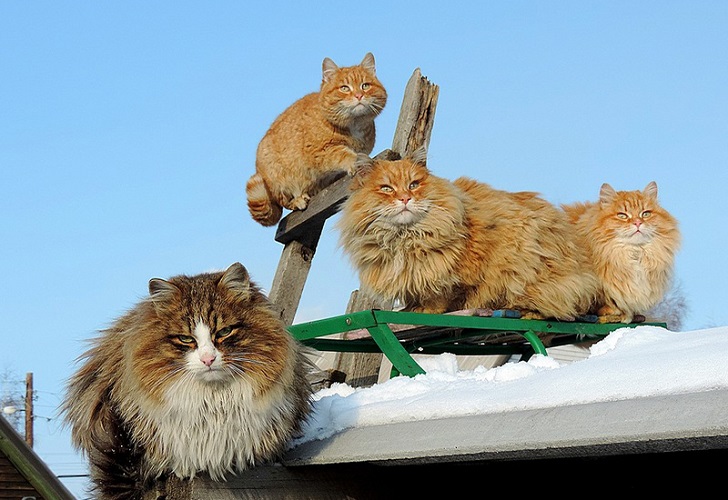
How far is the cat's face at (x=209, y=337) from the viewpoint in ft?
8.81

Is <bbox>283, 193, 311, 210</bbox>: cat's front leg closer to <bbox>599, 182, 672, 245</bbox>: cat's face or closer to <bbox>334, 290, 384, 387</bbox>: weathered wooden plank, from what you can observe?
<bbox>334, 290, 384, 387</bbox>: weathered wooden plank

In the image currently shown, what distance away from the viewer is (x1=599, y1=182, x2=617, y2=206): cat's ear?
5203 mm

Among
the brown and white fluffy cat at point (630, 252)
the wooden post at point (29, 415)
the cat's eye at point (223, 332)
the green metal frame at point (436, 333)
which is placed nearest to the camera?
the cat's eye at point (223, 332)

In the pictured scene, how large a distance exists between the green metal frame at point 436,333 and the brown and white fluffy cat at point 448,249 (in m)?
0.12

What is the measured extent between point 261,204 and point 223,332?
325 centimetres

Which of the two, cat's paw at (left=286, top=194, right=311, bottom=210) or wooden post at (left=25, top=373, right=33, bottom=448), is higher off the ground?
cat's paw at (left=286, top=194, right=311, bottom=210)

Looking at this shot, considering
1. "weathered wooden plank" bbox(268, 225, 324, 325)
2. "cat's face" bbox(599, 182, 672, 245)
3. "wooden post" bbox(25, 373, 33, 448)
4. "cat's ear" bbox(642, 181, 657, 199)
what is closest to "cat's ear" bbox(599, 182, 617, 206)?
"cat's face" bbox(599, 182, 672, 245)

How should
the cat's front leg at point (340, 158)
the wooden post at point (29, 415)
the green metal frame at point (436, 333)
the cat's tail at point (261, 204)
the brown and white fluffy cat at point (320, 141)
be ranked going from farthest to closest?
the wooden post at point (29, 415) → the cat's tail at point (261, 204) → the brown and white fluffy cat at point (320, 141) → the cat's front leg at point (340, 158) → the green metal frame at point (436, 333)

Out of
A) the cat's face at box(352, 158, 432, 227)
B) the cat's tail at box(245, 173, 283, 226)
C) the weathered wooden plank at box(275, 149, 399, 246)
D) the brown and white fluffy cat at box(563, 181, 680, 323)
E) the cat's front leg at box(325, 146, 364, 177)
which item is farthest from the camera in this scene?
the cat's tail at box(245, 173, 283, 226)

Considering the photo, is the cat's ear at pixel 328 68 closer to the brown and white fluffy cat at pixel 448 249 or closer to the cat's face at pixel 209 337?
the brown and white fluffy cat at pixel 448 249

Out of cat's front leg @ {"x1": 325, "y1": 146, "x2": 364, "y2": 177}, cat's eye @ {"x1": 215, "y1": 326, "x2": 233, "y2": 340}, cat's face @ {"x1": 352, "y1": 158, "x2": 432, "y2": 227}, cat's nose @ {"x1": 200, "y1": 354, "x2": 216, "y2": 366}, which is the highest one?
cat's front leg @ {"x1": 325, "y1": 146, "x2": 364, "y2": 177}

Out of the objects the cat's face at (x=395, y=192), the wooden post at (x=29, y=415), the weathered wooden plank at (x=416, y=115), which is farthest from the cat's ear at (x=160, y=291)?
the wooden post at (x=29, y=415)

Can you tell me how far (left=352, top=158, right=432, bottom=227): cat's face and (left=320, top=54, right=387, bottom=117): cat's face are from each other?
1072mm

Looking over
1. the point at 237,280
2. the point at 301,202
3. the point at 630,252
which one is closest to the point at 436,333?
the point at 630,252
